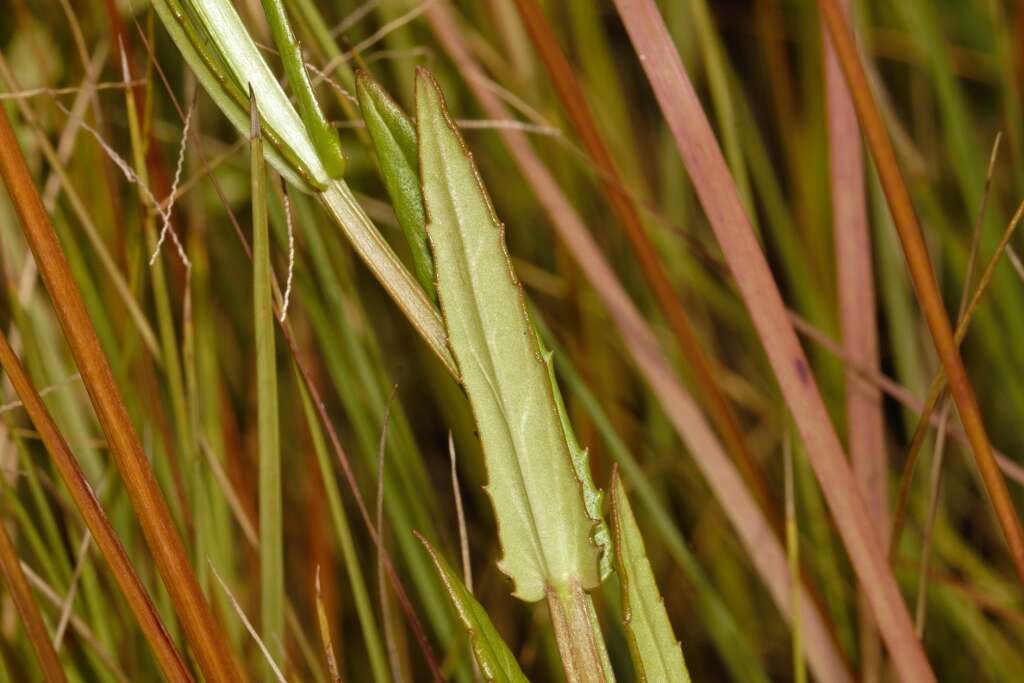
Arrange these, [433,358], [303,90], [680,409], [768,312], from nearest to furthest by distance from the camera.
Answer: [303,90], [768,312], [680,409], [433,358]

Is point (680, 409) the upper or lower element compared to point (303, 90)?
lower

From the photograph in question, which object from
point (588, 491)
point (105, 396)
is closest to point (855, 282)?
point (588, 491)

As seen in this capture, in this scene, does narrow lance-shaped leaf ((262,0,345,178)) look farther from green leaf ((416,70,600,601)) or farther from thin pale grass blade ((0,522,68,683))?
thin pale grass blade ((0,522,68,683))

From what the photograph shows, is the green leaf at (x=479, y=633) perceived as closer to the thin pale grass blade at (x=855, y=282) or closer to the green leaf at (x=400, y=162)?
the green leaf at (x=400, y=162)

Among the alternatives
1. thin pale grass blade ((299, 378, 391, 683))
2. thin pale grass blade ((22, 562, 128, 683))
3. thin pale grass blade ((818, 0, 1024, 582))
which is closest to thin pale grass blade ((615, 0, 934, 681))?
thin pale grass blade ((818, 0, 1024, 582))

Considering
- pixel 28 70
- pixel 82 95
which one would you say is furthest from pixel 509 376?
pixel 28 70

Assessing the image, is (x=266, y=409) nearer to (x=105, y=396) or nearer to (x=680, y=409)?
(x=105, y=396)
